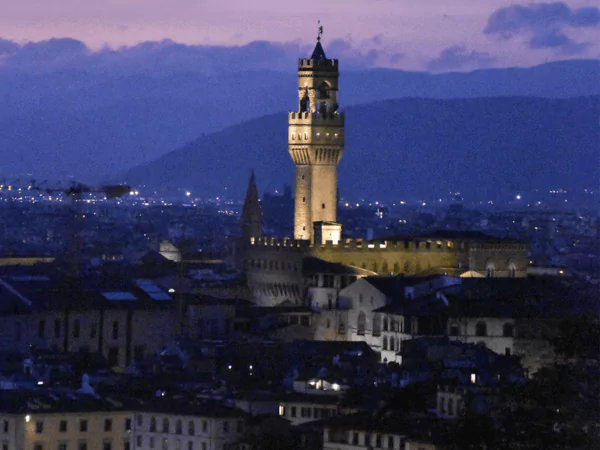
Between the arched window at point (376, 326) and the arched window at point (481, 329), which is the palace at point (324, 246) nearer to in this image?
the arched window at point (376, 326)

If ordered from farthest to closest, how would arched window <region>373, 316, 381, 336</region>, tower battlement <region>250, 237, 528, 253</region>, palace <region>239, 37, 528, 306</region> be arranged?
tower battlement <region>250, 237, 528, 253</region>
palace <region>239, 37, 528, 306</region>
arched window <region>373, 316, 381, 336</region>

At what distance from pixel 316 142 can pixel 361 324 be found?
1372 centimetres

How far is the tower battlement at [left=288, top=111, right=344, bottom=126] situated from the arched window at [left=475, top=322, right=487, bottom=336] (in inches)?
781

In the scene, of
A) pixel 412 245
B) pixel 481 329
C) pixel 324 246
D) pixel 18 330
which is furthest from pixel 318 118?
pixel 481 329

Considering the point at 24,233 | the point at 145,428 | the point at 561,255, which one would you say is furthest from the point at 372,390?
the point at 24,233

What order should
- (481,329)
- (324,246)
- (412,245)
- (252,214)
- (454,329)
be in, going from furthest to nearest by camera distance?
(252,214)
(412,245)
(324,246)
(454,329)
(481,329)

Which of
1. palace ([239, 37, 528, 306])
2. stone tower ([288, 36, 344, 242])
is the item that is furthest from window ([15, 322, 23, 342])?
stone tower ([288, 36, 344, 242])

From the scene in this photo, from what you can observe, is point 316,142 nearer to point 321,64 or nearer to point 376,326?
point 321,64

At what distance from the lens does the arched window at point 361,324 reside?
79688mm

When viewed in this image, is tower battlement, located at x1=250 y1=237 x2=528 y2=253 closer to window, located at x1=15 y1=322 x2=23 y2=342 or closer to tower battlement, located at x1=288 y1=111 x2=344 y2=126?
tower battlement, located at x1=288 y1=111 x2=344 y2=126

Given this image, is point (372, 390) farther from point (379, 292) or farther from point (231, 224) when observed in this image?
point (231, 224)

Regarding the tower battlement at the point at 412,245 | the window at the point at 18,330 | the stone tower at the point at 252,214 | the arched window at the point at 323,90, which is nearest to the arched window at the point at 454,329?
the window at the point at 18,330

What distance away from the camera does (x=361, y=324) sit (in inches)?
3164

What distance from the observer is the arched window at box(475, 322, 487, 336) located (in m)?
74.7
